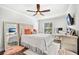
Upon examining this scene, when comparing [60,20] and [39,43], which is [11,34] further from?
[60,20]

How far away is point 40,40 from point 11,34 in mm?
447

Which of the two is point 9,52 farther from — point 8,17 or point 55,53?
point 55,53

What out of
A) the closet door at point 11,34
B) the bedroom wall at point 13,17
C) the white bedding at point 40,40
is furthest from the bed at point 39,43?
the bedroom wall at point 13,17

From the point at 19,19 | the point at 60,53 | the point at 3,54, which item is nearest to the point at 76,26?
the point at 60,53

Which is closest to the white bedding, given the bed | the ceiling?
the bed

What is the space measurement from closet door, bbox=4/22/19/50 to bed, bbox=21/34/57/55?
4.2 inches

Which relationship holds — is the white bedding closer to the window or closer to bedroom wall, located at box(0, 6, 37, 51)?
the window

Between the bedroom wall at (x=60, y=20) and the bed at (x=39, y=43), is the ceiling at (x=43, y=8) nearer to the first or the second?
the bedroom wall at (x=60, y=20)

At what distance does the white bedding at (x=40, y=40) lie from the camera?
187 cm

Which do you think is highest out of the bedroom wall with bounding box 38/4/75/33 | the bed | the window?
the bedroom wall with bounding box 38/4/75/33

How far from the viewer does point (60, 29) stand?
1.83 meters

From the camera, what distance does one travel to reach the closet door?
1.83 meters

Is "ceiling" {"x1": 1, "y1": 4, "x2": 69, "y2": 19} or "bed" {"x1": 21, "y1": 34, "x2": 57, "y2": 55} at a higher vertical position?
"ceiling" {"x1": 1, "y1": 4, "x2": 69, "y2": 19}
